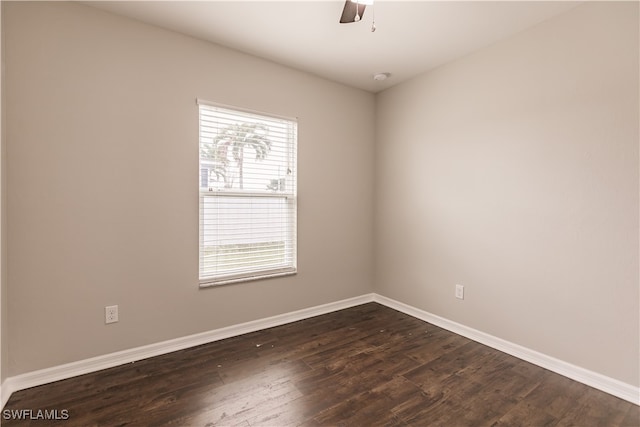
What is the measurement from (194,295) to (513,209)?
109 inches

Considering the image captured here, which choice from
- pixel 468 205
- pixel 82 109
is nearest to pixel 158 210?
pixel 82 109

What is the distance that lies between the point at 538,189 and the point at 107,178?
127 inches

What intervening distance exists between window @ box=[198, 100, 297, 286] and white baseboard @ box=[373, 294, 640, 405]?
1.60m

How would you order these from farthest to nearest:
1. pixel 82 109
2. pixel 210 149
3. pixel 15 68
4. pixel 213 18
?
pixel 210 149
pixel 213 18
pixel 82 109
pixel 15 68

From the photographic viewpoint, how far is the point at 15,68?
1942 millimetres

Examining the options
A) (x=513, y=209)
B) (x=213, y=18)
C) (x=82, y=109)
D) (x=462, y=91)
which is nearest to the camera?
(x=82, y=109)

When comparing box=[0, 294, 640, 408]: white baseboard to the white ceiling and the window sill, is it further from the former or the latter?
the white ceiling

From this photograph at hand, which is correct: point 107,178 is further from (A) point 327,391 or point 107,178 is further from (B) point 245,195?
(A) point 327,391

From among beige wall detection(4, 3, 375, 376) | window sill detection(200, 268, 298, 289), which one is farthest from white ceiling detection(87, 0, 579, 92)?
window sill detection(200, 268, 298, 289)

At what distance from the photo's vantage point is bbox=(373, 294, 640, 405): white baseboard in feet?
6.40

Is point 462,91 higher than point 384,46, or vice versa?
point 384,46

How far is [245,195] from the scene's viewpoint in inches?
112

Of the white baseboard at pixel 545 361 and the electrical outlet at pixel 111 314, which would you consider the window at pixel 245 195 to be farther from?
the white baseboard at pixel 545 361

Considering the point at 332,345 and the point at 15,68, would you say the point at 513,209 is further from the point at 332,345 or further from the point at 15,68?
the point at 15,68
